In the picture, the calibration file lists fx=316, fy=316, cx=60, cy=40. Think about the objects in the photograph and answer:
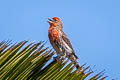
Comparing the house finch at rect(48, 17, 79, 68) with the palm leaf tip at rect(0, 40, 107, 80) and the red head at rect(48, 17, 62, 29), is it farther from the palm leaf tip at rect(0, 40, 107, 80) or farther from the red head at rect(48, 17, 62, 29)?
the palm leaf tip at rect(0, 40, 107, 80)

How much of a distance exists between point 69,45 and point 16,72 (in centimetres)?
593

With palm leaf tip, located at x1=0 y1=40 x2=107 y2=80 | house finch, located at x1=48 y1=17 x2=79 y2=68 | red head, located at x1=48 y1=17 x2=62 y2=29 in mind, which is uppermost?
red head, located at x1=48 y1=17 x2=62 y2=29

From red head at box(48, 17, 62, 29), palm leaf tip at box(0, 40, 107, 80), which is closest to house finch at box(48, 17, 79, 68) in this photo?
red head at box(48, 17, 62, 29)

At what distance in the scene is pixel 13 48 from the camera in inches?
150

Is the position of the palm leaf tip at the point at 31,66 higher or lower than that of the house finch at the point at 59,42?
lower

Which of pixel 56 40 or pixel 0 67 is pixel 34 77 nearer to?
pixel 0 67

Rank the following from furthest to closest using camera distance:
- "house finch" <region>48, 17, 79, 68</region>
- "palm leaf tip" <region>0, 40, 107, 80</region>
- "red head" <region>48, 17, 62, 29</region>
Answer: "red head" <region>48, 17, 62, 29</region>
"house finch" <region>48, 17, 79, 68</region>
"palm leaf tip" <region>0, 40, 107, 80</region>

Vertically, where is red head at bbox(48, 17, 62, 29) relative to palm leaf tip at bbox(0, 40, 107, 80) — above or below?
above

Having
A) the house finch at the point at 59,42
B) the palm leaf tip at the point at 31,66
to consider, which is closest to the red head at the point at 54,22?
the house finch at the point at 59,42

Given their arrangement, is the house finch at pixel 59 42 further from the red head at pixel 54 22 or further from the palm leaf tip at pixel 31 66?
the palm leaf tip at pixel 31 66

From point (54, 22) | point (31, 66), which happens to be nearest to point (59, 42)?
point (54, 22)

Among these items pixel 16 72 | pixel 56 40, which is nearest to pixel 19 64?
pixel 16 72

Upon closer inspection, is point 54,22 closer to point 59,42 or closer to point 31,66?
point 59,42

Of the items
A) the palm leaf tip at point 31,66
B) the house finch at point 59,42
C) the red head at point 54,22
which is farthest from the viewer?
the red head at point 54,22
